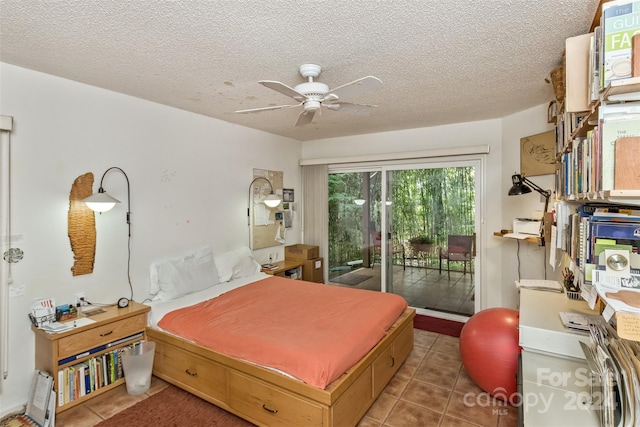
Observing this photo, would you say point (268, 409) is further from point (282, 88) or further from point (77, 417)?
point (282, 88)

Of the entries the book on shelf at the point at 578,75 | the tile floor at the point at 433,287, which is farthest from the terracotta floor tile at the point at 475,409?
the book on shelf at the point at 578,75

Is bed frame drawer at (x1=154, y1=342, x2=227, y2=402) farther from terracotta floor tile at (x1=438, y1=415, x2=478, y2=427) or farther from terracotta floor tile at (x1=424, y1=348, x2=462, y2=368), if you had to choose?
terracotta floor tile at (x1=424, y1=348, x2=462, y2=368)

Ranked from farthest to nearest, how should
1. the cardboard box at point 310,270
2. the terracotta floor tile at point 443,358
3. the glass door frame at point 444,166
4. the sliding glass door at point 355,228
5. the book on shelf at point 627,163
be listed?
1. the sliding glass door at point 355,228
2. the cardboard box at point 310,270
3. the glass door frame at point 444,166
4. the terracotta floor tile at point 443,358
5. the book on shelf at point 627,163

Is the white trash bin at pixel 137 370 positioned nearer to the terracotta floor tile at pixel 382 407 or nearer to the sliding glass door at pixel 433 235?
the terracotta floor tile at pixel 382 407

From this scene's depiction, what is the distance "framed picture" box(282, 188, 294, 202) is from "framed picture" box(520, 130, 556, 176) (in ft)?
10.0

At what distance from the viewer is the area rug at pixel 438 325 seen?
12.4 feet

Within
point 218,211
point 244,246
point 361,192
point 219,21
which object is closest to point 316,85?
point 219,21

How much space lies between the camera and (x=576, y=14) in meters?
1.69

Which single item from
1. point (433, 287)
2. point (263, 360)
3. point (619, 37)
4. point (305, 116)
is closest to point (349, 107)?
point (305, 116)

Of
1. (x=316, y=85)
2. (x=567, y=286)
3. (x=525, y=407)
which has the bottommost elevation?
(x=525, y=407)

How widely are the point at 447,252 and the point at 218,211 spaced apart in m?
3.03

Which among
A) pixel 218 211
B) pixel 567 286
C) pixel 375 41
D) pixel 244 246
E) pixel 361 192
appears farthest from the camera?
pixel 361 192

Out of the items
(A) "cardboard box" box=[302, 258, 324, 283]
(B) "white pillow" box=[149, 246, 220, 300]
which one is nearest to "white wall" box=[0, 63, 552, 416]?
(B) "white pillow" box=[149, 246, 220, 300]

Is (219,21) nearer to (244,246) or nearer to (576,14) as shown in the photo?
(576,14)
